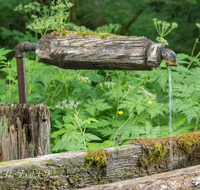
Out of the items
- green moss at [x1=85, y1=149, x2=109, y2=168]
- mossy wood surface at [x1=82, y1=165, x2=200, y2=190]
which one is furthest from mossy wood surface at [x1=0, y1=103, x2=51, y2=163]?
mossy wood surface at [x1=82, y1=165, x2=200, y2=190]

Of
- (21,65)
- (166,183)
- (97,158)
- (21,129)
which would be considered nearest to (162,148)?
(166,183)

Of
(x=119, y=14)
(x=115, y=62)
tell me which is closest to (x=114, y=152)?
(x=115, y=62)

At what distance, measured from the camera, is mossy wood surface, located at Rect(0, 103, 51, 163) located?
1824 mm

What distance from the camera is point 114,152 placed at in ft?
5.68

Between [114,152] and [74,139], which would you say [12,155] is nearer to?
[74,139]

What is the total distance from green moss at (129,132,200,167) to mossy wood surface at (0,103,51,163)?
748mm

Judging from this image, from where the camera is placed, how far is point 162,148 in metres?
1.89

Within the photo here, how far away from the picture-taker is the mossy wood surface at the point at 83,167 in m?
1.44

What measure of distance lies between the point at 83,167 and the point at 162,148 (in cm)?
67

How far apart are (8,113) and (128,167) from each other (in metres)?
1.01

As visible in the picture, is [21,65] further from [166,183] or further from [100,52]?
[166,183]

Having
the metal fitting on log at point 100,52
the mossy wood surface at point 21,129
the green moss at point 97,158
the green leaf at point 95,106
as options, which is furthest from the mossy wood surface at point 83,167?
the green leaf at point 95,106

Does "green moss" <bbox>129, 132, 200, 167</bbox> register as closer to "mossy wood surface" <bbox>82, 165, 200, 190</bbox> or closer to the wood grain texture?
the wood grain texture

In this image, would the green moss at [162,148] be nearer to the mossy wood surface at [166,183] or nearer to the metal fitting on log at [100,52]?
the mossy wood surface at [166,183]
